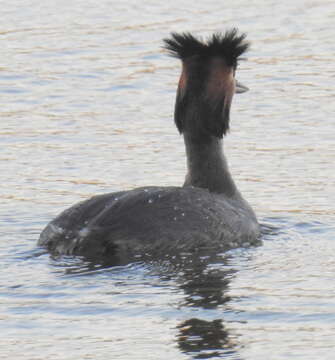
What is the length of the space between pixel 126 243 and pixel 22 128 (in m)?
5.84

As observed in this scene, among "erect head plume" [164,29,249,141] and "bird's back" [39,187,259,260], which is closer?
"bird's back" [39,187,259,260]

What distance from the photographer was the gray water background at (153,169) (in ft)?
31.2

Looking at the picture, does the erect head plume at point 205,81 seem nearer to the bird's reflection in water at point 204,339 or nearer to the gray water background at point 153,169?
the gray water background at point 153,169

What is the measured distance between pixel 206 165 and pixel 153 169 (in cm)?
184

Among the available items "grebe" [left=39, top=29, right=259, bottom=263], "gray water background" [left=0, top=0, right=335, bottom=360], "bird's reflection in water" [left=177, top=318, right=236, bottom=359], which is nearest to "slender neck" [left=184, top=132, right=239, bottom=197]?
"grebe" [left=39, top=29, right=259, bottom=263]

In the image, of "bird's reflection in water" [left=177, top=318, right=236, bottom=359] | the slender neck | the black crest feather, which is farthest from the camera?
the slender neck

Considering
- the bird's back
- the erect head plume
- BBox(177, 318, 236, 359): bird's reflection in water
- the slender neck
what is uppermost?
the erect head plume

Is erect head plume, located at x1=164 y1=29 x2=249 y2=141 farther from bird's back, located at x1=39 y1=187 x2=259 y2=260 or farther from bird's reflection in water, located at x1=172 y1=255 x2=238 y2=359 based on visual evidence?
bird's reflection in water, located at x1=172 y1=255 x2=238 y2=359

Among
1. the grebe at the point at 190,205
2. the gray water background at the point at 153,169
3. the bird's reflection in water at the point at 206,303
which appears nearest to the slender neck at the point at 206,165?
the grebe at the point at 190,205

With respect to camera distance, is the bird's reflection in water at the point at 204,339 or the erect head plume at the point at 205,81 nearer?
the bird's reflection in water at the point at 204,339

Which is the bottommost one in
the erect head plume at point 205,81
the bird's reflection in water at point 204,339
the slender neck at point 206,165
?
the bird's reflection in water at point 204,339

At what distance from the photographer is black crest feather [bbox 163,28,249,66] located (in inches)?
496

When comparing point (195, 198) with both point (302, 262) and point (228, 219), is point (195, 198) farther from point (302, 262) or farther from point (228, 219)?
point (302, 262)

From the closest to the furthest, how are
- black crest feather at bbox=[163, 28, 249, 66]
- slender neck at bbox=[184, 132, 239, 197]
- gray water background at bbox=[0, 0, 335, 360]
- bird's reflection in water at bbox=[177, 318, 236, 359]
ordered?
bird's reflection in water at bbox=[177, 318, 236, 359], gray water background at bbox=[0, 0, 335, 360], black crest feather at bbox=[163, 28, 249, 66], slender neck at bbox=[184, 132, 239, 197]
